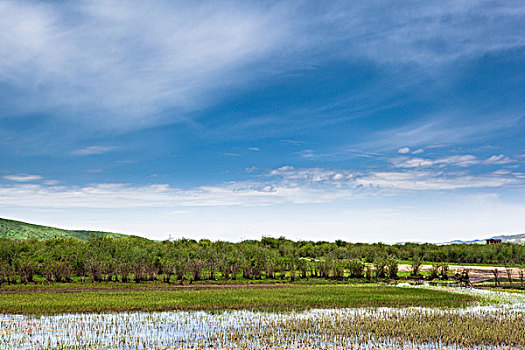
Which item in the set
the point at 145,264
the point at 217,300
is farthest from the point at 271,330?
the point at 145,264

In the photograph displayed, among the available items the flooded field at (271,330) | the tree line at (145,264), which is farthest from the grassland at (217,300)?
the tree line at (145,264)

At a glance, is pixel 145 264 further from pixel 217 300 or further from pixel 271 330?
pixel 271 330

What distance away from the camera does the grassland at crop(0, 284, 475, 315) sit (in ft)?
130

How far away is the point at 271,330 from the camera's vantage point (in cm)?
2927

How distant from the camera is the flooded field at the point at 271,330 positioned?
26141 millimetres

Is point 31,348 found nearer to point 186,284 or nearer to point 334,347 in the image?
point 334,347

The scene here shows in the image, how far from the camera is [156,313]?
123 feet

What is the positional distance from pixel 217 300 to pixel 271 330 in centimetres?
1645

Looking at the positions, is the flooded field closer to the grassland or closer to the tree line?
the grassland

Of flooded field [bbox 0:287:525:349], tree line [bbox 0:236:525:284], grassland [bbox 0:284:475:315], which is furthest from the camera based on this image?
tree line [bbox 0:236:525:284]

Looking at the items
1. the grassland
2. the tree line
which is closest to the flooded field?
the grassland

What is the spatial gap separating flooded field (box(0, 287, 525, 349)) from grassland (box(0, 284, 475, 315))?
3.19 metres

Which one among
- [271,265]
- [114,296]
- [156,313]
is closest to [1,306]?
[114,296]

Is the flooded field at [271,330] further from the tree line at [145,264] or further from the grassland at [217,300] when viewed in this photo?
the tree line at [145,264]
